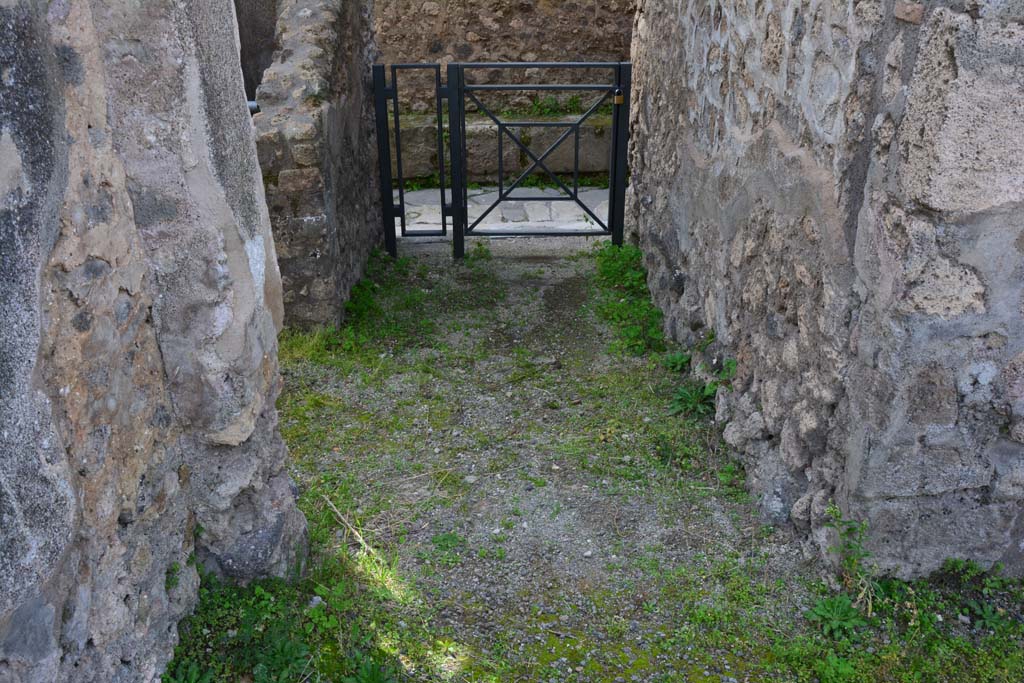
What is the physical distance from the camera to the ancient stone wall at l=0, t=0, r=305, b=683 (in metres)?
1.36

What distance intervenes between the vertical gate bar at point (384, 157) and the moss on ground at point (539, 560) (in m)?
1.48

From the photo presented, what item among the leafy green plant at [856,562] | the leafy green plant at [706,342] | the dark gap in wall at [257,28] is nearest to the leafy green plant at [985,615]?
the leafy green plant at [856,562]

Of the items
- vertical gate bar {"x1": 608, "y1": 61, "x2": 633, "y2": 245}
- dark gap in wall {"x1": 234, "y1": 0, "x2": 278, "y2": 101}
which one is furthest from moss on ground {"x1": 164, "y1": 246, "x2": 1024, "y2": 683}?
dark gap in wall {"x1": 234, "y1": 0, "x2": 278, "y2": 101}

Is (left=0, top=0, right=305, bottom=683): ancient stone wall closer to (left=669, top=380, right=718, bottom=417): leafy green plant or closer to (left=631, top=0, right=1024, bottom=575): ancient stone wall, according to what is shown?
(left=631, top=0, right=1024, bottom=575): ancient stone wall

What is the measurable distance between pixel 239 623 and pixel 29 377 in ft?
3.65

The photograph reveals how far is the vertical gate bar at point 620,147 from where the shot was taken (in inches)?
213

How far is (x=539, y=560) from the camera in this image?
2.78 meters

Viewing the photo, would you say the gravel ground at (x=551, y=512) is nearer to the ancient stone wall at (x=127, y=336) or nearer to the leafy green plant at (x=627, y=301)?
the leafy green plant at (x=627, y=301)

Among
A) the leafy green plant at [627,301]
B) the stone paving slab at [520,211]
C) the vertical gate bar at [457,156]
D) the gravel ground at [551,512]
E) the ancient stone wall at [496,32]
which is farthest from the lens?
the ancient stone wall at [496,32]

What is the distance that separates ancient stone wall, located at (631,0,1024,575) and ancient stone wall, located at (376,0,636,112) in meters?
4.33

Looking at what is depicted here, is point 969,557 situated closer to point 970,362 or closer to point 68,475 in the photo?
point 970,362

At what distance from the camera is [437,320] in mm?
4703

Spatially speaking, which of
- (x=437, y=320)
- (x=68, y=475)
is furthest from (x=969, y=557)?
(x=437, y=320)

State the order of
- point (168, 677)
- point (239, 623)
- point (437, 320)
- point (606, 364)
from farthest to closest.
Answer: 1. point (437, 320)
2. point (606, 364)
3. point (239, 623)
4. point (168, 677)
